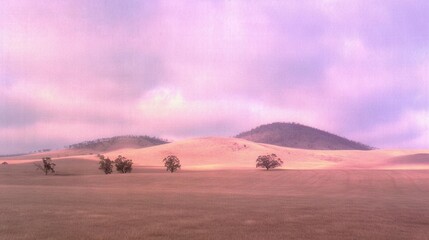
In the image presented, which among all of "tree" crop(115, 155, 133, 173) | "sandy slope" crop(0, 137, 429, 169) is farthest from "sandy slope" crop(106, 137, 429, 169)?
"tree" crop(115, 155, 133, 173)

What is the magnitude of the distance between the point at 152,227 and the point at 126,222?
6.46 feet

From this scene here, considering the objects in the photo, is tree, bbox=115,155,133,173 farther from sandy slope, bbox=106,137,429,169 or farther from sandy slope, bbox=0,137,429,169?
sandy slope, bbox=106,137,429,169

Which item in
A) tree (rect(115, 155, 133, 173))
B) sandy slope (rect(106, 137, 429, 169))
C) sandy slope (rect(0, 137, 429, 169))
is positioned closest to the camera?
tree (rect(115, 155, 133, 173))

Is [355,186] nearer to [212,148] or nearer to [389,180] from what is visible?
[389,180]

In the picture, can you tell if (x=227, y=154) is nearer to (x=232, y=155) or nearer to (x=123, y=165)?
Answer: (x=232, y=155)

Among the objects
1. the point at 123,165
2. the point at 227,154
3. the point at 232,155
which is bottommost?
the point at 123,165

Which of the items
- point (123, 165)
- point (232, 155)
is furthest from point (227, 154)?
point (123, 165)

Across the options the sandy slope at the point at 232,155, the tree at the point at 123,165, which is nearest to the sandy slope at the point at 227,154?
the sandy slope at the point at 232,155

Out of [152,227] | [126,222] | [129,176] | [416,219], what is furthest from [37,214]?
[129,176]

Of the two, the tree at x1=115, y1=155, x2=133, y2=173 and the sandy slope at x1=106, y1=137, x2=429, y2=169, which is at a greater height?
the sandy slope at x1=106, y1=137, x2=429, y2=169

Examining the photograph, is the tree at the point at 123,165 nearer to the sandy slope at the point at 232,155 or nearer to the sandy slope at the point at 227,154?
the sandy slope at the point at 232,155

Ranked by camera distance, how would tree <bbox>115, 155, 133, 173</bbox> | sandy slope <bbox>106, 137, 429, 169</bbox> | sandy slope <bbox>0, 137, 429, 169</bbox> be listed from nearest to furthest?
tree <bbox>115, 155, 133, 173</bbox>
sandy slope <bbox>0, 137, 429, 169</bbox>
sandy slope <bbox>106, 137, 429, 169</bbox>

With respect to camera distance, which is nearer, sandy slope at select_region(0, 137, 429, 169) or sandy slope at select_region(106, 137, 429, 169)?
sandy slope at select_region(0, 137, 429, 169)

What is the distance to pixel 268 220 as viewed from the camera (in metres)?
21.6
